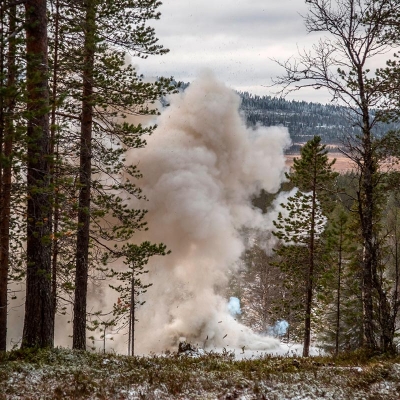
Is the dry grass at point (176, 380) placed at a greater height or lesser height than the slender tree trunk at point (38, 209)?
lesser

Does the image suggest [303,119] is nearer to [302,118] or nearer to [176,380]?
[302,118]

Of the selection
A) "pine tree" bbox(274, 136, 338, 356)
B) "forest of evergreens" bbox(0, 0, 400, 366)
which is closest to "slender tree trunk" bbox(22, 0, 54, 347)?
"forest of evergreens" bbox(0, 0, 400, 366)

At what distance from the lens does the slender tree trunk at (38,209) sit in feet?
21.3

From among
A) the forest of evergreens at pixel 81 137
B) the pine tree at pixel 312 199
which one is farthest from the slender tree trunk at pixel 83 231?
the pine tree at pixel 312 199

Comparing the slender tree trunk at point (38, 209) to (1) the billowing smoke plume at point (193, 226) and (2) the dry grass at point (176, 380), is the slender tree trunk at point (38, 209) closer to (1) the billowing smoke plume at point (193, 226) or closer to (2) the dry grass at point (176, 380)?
(2) the dry grass at point (176, 380)

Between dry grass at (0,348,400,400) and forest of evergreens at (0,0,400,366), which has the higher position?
forest of evergreens at (0,0,400,366)

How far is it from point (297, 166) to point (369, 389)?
1400cm

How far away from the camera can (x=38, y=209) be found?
6.77m

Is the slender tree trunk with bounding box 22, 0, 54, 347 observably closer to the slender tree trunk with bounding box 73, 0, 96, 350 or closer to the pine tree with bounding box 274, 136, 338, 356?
the slender tree trunk with bounding box 73, 0, 96, 350

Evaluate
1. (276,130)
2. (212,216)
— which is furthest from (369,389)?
(276,130)

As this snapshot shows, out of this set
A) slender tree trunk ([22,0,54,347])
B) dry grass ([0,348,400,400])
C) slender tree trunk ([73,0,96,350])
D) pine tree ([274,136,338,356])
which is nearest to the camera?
dry grass ([0,348,400,400])

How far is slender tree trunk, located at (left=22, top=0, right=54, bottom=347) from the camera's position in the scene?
6480mm

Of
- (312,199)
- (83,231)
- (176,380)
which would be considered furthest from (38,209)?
(312,199)

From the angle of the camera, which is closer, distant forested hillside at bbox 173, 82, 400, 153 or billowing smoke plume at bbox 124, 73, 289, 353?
distant forested hillside at bbox 173, 82, 400, 153
